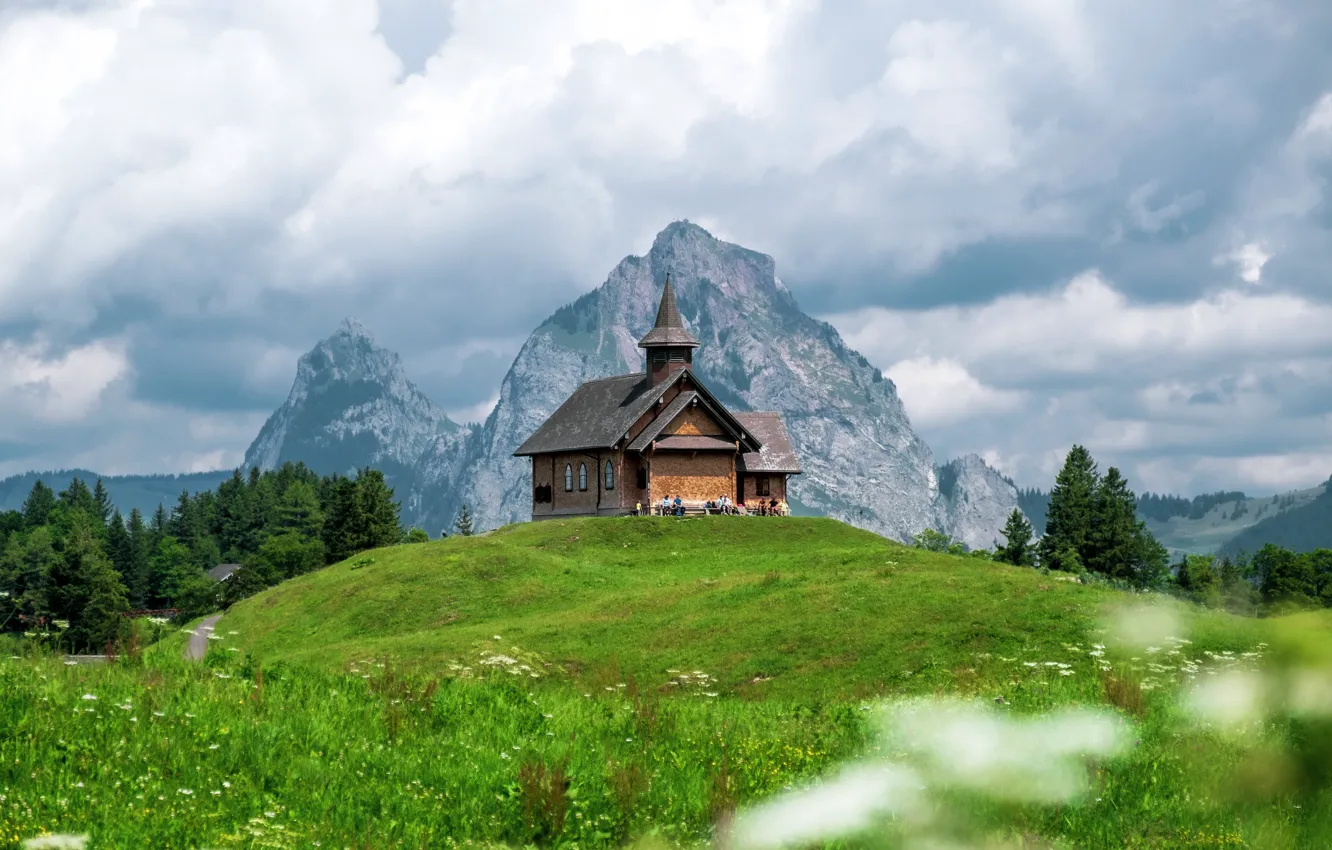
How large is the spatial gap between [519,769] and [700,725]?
3.54 meters

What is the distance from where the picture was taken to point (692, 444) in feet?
232

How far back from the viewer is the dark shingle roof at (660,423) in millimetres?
70500

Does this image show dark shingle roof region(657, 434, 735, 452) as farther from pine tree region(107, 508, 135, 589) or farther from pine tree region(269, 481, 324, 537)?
pine tree region(107, 508, 135, 589)

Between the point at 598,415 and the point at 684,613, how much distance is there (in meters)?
42.4

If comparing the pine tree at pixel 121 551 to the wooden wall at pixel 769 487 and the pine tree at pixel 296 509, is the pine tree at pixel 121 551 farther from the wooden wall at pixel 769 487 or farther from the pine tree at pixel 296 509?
the wooden wall at pixel 769 487

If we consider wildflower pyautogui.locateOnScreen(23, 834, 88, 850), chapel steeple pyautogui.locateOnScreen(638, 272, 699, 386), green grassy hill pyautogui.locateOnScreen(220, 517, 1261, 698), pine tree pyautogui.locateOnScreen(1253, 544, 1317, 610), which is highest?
chapel steeple pyautogui.locateOnScreen(638, 272, 699, 386)

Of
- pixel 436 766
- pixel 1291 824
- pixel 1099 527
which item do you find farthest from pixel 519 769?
pixel 1099 527

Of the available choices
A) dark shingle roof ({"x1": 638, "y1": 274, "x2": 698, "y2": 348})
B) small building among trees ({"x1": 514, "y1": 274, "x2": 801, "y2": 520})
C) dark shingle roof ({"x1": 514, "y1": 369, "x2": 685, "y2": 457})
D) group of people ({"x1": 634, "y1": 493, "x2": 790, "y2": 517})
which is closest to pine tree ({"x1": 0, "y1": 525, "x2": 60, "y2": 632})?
dark shingle roof ({"x1": 514, "y1": 369, "x2": 685, "y2": 457})

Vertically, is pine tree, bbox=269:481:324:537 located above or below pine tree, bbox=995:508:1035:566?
above

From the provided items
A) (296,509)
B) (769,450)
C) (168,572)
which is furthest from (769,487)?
(168,572)

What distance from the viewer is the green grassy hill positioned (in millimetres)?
28281

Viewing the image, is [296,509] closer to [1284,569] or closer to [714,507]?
[714,507]

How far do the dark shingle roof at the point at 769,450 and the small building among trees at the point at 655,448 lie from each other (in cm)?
7

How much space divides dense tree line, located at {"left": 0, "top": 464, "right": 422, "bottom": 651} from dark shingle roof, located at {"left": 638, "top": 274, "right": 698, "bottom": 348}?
37401 mm
